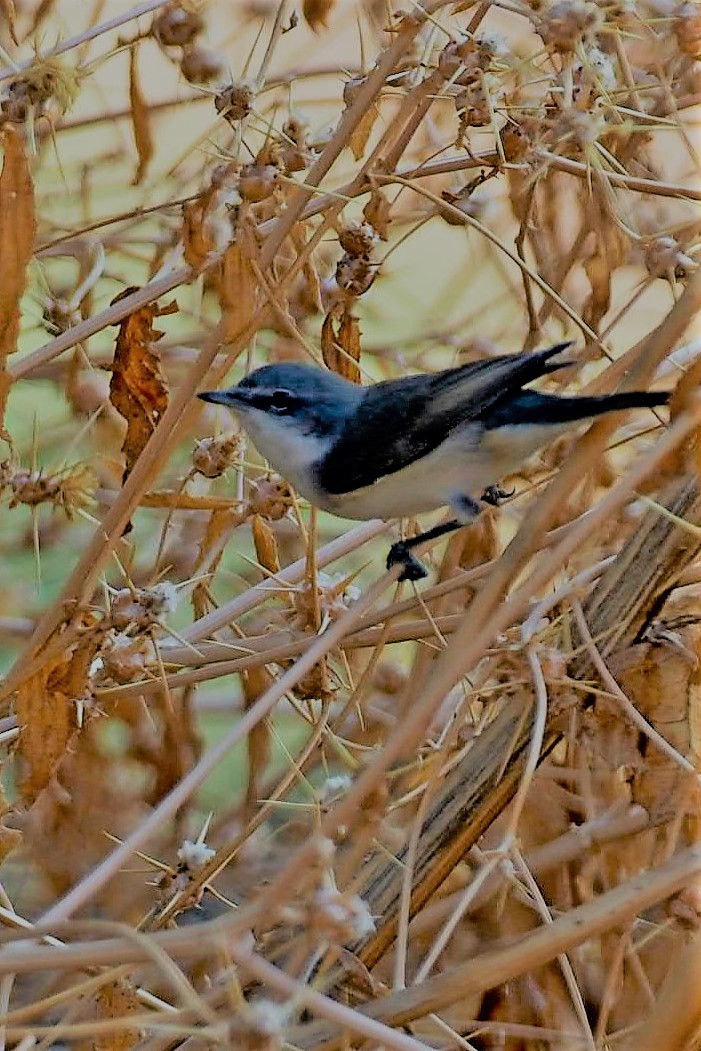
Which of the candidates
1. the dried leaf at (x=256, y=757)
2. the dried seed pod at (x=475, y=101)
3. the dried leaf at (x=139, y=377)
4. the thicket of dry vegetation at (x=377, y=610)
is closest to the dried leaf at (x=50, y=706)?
the thicket of dry vegetation at (x=377, y=610)

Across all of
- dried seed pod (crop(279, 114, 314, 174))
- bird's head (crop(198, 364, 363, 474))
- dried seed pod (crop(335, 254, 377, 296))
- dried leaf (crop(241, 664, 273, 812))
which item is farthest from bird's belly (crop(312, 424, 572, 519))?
dried leaf (crop(241, 664, 273, 812))

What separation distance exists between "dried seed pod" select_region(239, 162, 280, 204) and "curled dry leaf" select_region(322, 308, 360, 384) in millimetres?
260

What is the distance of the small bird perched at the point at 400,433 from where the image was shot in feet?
4.34

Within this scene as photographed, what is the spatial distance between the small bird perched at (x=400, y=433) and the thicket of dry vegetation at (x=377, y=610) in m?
0.06

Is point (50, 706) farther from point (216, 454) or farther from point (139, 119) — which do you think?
point (139, 119)

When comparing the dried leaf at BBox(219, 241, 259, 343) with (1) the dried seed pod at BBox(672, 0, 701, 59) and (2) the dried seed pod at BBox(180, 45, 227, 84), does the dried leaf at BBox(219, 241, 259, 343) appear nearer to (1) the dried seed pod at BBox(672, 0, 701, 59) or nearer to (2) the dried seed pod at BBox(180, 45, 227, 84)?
(2) the dried seed pod at BBox(180, 45, 227, 84)

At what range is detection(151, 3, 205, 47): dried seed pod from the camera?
1.18m

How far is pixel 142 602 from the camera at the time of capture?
1085mm

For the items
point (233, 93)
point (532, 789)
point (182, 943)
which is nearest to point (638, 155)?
point (233, 93)

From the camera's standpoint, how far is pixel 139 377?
3.92 ft

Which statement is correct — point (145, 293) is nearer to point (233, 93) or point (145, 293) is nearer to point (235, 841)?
point (233, 93)

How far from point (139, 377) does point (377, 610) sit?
39 cm

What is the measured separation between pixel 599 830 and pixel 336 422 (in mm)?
537

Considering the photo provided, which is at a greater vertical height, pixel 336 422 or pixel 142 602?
pixel 336 422
